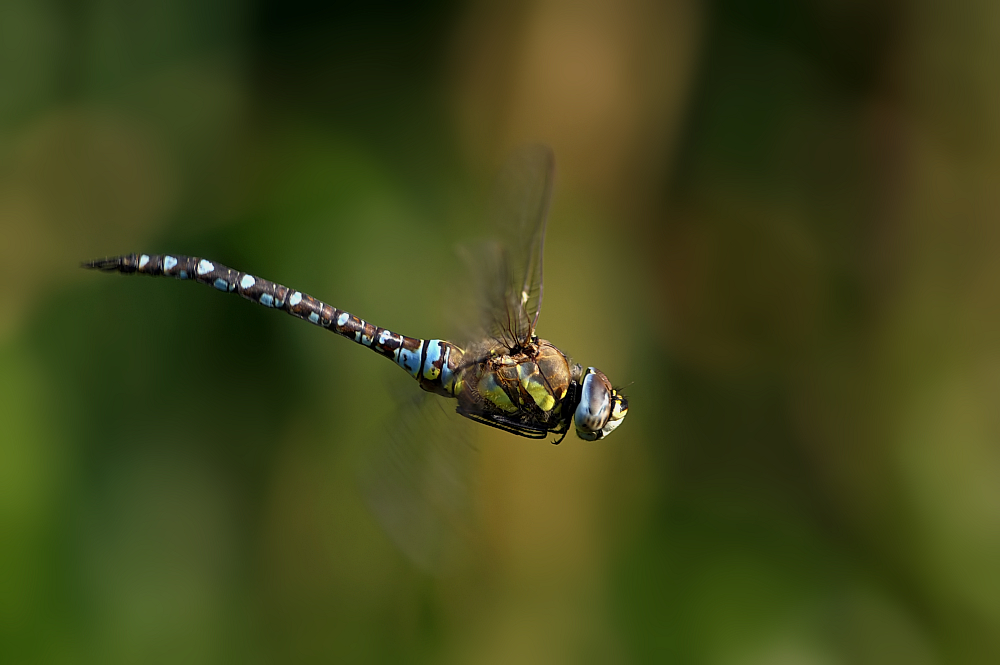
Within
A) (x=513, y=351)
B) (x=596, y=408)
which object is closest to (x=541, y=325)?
(x=513, y=351)

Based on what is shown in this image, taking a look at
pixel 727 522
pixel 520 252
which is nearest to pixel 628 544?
pixel 727 522

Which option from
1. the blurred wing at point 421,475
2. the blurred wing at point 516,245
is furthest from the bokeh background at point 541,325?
the blurred wing at point 516,245

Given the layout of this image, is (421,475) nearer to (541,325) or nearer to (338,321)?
(338,321)

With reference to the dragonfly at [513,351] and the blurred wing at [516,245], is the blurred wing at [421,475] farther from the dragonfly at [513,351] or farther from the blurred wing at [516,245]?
the blurred wing at [516,245]

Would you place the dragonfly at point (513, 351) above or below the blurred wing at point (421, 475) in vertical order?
above

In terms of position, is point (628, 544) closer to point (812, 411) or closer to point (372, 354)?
point (812, 411)

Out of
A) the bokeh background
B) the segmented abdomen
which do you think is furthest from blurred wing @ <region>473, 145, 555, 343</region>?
the bokeh background
